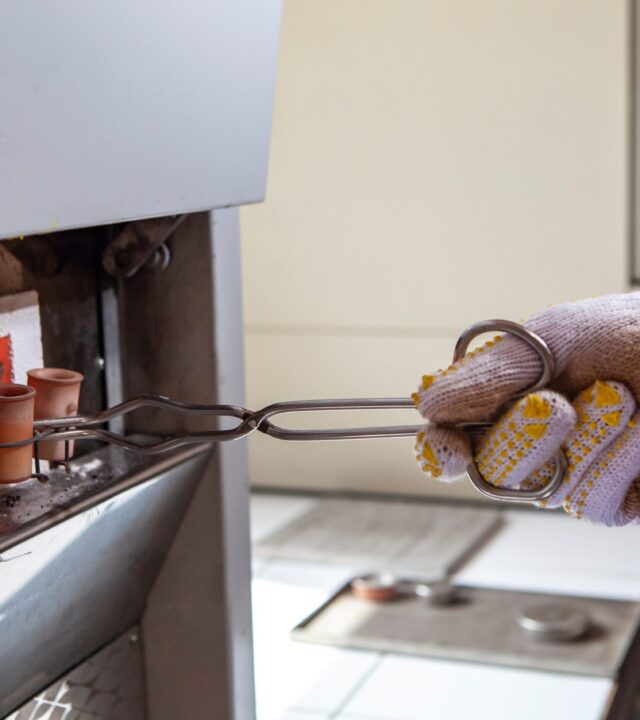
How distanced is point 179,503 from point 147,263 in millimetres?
225

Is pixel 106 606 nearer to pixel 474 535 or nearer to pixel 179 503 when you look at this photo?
pixel 179 503

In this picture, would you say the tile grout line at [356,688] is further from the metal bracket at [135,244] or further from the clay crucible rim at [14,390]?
the clay crucible rim at [14,390]

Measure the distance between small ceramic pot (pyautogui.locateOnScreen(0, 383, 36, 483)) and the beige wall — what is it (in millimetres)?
2520

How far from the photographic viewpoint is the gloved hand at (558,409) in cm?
70

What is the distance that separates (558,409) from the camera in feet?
2.26

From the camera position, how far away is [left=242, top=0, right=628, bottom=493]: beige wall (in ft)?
10.7

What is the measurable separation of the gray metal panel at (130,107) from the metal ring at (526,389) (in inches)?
10.0

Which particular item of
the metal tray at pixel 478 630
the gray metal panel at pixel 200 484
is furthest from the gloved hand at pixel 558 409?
the metal tray at pixel 478 630

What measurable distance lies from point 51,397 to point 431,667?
67.2 inches

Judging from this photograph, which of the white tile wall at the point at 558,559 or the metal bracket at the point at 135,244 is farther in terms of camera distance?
the white tile wall at the point at 558,559

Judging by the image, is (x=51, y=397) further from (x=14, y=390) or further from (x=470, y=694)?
(x=470, y=694)

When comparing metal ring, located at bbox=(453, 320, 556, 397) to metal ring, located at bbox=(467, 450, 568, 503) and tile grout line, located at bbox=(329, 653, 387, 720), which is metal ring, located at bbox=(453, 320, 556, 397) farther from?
tile grout line, located at bbox=(329, 653, 387, 720)

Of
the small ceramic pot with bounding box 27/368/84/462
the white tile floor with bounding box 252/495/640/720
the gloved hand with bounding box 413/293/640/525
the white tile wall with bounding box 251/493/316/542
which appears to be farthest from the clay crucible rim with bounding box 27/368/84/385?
the white tile wall with bounding box 251/493/316/542

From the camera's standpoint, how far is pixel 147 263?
1.07 metres
